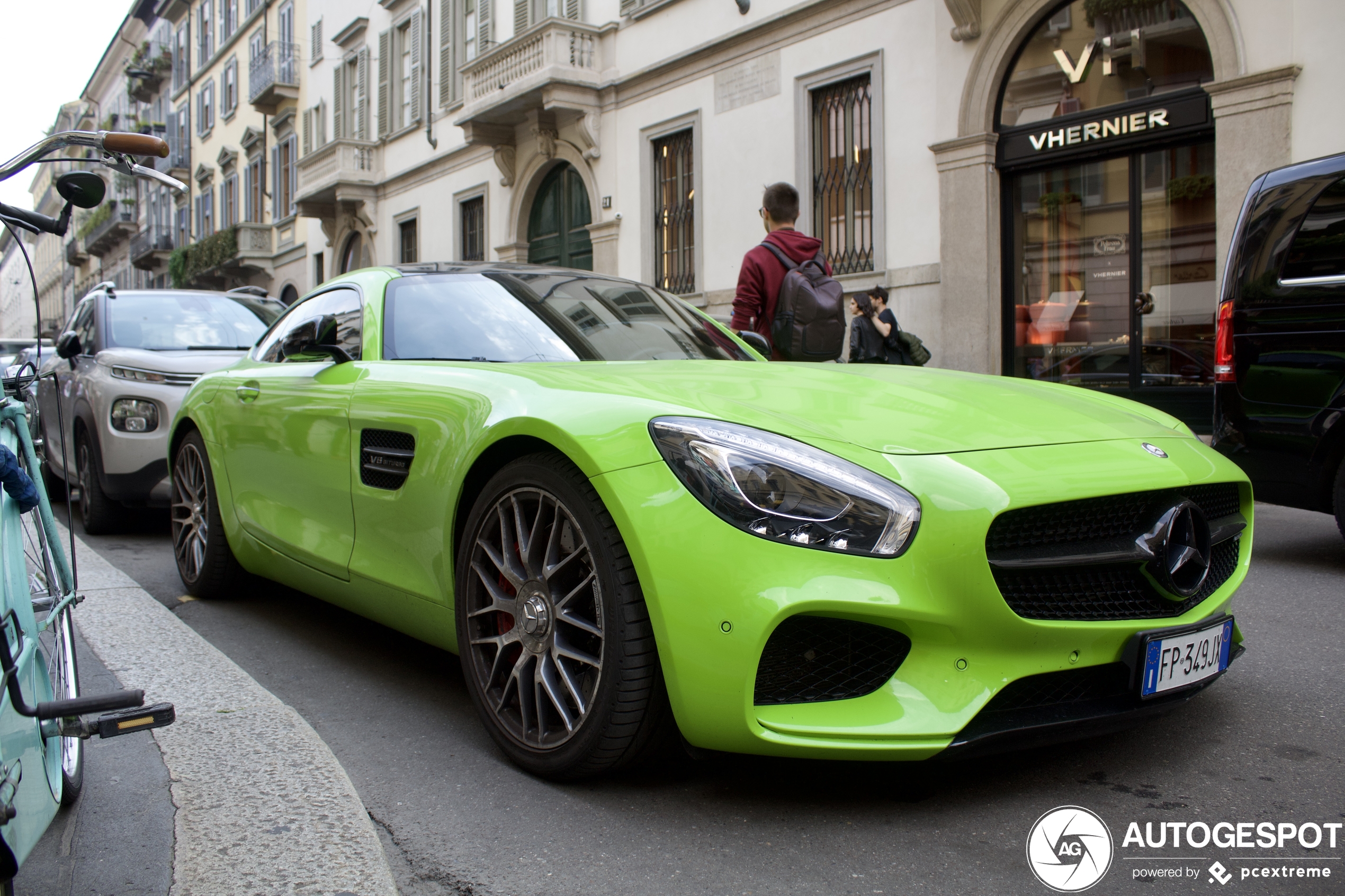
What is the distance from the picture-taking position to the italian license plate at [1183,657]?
92.5 inches

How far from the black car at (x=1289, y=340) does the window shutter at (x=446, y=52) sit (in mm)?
18503

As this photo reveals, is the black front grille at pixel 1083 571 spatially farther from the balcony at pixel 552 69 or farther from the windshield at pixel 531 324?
the balcony at pixel 552 69

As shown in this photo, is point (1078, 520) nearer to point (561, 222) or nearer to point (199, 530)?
point (199, 530)

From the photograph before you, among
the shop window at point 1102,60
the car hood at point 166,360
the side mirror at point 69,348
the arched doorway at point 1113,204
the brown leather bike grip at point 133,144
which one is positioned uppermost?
the shop window at point 1102,60

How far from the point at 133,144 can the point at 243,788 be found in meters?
1.49

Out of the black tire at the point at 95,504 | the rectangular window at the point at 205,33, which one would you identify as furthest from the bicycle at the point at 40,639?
the rectangular window at the point at 205,33

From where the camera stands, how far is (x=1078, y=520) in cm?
237

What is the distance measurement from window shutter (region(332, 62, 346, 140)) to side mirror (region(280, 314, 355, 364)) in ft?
78.9

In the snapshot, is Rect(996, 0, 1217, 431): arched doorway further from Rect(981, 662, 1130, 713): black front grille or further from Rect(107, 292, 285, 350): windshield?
Rect(981, 662, 1130, 713): black front grille

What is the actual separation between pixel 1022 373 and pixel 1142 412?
889 cm

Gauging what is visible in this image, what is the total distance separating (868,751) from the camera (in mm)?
2164

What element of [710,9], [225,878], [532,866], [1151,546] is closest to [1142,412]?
[1151,546]

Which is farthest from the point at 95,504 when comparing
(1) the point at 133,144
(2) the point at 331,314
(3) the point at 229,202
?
(3) the point at 229,202

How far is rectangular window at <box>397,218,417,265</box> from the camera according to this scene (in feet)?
77.3
